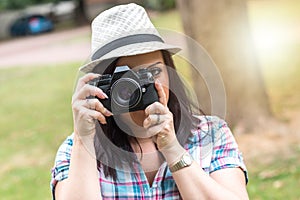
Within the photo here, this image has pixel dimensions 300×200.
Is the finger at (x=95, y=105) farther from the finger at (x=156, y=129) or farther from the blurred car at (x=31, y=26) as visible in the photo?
the blurred car at (x=31, y=26)

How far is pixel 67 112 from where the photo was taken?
27.8 ft

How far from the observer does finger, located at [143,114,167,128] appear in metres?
1.67

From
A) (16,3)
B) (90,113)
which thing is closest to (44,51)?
(16,3)

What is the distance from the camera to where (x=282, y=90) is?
769 cm

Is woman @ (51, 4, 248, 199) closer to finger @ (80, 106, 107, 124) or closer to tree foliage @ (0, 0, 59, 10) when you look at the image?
finger @ (80, 106, 107, 124)

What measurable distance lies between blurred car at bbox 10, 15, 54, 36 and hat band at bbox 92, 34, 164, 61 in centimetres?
2319

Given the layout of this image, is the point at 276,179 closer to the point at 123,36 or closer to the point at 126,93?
the point at 123,36

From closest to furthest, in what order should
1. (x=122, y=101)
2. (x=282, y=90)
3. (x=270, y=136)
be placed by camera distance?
(x=122, y=101), (x=270, y=136), (x=282, y=90)

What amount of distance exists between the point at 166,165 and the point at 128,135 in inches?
5.8

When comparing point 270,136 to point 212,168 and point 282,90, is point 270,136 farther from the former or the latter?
point 212,168

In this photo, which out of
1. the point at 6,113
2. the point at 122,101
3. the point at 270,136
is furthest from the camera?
the point at 6,113

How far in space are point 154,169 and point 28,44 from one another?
19548 millimetres

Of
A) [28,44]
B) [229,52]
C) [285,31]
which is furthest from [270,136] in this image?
[28,44]

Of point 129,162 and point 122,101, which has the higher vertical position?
point 122,101
